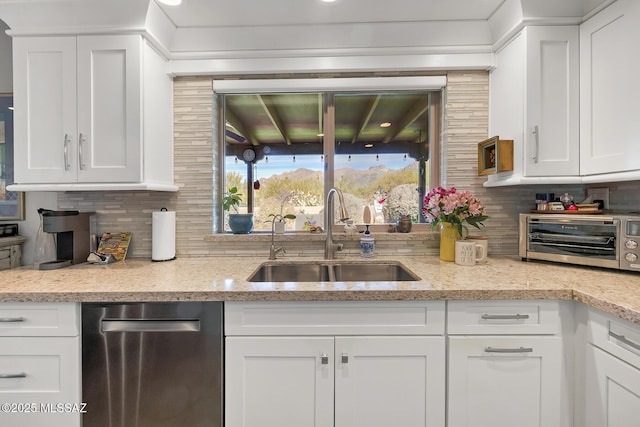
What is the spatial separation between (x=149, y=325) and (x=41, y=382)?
0.51 meters

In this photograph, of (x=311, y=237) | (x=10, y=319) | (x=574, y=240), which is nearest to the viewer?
(x=10, y=319)

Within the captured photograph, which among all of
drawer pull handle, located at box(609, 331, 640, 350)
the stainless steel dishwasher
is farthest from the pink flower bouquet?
the stainless steel dishwasher

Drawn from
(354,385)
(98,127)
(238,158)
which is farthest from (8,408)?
(238,158)

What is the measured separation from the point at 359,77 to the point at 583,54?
1.16 m

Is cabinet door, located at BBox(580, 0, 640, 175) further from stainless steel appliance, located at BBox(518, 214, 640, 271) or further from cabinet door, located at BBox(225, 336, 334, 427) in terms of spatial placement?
cabinet door, located at BBox(225, 336, 334, 427)

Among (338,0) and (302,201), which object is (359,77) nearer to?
(338,0)

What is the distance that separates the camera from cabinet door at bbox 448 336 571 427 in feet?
4.02

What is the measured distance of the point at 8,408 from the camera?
1236mm

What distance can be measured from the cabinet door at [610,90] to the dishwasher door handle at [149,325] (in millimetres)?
2030

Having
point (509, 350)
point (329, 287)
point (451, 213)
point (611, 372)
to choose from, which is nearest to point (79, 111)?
point (329, 287)

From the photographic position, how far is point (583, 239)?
150 cm

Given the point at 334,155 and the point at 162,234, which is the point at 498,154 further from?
the point at 162,234

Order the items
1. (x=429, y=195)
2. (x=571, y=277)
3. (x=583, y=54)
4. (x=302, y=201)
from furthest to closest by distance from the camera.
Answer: (x=302, y=201) → (x=429, y=195) → (x=583, y=54) → (x=571, y=277)

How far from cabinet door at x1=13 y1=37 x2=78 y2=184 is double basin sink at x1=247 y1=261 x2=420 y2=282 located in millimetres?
1196
